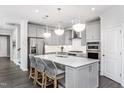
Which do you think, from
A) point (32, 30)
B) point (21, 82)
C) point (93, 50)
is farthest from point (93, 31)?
point (21, 82)

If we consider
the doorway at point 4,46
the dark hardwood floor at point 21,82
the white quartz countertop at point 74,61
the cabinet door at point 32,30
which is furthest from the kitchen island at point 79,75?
the doorway at point 4,46

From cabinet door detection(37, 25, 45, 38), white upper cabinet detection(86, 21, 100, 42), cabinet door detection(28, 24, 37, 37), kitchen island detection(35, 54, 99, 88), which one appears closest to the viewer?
kitchen island detection(35, 54, 99, 88)

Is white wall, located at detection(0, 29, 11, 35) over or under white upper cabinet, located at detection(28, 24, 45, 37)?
over

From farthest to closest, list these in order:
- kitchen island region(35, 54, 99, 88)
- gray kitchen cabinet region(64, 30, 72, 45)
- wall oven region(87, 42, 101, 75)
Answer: gray kitchen cabinet region(64, 30, 72, 45) < wall oven region(87, 42, 101, 75) < kitchen island region(35, 54, 99, 88)

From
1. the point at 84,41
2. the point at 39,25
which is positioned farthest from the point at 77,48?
the point at 39,25

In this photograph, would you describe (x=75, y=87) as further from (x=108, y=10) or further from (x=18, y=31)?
(x=18, y=31)

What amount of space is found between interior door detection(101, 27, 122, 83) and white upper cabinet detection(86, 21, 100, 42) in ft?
1.60

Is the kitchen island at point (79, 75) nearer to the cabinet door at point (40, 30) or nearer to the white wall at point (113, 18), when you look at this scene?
the white wall at point (113, 18)

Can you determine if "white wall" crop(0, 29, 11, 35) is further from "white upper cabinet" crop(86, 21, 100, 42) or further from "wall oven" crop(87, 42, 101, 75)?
"wall oven" crop(87, 42, 101, 75)

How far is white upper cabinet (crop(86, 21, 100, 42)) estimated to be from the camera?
4352mm

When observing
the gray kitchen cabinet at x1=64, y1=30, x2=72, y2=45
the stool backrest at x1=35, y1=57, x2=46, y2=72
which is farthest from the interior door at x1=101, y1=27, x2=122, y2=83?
the gray kitchen cabinet at x1=64, y1=30, x2=72, y2=45

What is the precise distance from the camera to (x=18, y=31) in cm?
585

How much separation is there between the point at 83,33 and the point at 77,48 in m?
1.22

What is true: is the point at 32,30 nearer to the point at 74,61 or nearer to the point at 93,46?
the point at 93,46
